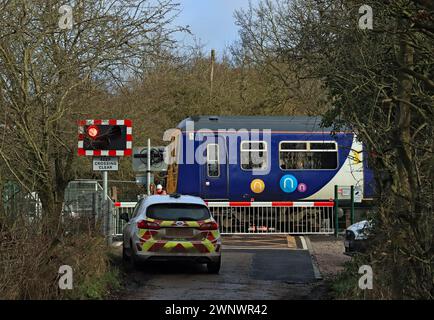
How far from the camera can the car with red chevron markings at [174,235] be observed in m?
12.9

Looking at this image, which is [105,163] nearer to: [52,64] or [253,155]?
[52,64]

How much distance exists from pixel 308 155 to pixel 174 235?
1053 cm

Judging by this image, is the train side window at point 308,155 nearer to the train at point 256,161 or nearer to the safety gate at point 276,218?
the train at point 256,161

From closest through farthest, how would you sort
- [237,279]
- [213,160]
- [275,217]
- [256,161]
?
→ [237,279] < [275,217] < [213,160] < [256,161]

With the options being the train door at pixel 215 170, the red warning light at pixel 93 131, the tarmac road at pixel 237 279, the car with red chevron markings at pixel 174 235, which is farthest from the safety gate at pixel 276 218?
the red warning light at pixel 93 131

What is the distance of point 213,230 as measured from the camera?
13.3 meters

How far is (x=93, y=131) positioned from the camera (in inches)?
495

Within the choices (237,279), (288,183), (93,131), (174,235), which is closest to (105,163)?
(93,131)

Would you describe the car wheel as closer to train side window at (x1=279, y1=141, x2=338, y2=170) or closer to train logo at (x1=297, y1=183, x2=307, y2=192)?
train side window at (x1=279, y1=141, x2=338, y2=170)

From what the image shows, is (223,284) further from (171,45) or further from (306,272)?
(171,45)

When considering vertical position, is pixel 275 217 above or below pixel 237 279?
above

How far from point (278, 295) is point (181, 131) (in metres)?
11.9

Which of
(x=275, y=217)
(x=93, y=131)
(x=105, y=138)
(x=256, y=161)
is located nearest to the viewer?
(x=93, y=131)

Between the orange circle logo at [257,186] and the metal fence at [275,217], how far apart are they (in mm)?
851
